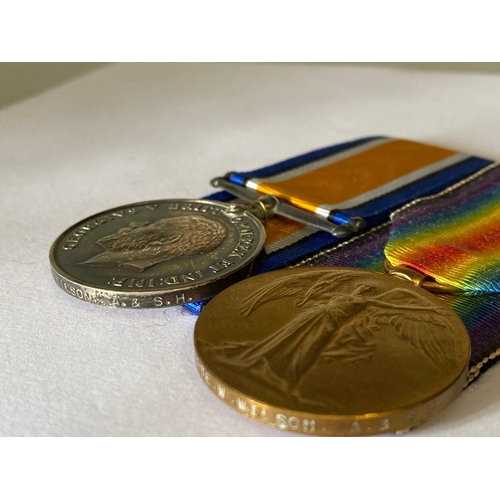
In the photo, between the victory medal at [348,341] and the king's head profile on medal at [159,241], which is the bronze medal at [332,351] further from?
the king's head profile on medal at [159,241]

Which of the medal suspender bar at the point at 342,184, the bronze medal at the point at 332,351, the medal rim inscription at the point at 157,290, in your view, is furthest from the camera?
the medal suspender bar at the point at 342,184

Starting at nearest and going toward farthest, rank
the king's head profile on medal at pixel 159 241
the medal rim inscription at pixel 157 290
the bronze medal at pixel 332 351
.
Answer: the bronze medal at pixel 332 351 → the medal rim inscription at pixel 157 290 → the king's head profile on medal at pixel 159 241

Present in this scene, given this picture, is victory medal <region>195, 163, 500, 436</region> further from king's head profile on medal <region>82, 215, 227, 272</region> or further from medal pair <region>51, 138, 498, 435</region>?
king's head profile on medal <region>82, 215, 227, 272</region>

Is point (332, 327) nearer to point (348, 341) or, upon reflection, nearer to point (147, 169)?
point (348, 341)

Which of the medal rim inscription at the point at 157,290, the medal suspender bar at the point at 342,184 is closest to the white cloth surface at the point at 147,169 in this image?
the medal rim inscription at the point at 157,290

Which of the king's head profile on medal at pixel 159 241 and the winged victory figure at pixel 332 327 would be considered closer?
the winged victory figure at pixel 332 327

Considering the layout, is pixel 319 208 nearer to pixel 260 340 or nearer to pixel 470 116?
pixel 260 340

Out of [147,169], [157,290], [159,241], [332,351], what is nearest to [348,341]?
[332,351]
